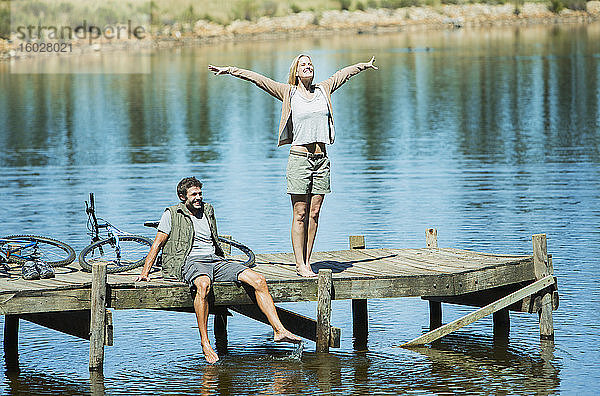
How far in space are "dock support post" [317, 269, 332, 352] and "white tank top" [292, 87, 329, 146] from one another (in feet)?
4.77

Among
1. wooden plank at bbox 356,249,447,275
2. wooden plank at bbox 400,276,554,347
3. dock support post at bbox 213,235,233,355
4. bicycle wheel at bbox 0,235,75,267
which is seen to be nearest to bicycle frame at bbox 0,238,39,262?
bicycle wheel at bbox 0,235,75,267

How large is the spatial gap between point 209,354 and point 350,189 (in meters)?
14.7

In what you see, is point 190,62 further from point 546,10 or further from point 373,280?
point 373,280

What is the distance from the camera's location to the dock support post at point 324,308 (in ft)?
45.0

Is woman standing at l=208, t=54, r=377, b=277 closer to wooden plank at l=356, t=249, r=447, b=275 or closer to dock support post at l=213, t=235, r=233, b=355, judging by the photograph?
wooden plank at l=356, t=249, r=447, b=275

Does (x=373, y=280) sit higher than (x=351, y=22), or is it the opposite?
(x=351, y=22)

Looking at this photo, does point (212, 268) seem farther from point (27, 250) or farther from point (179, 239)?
point (27, 250)

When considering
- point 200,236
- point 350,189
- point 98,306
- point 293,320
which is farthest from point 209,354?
point 350,189

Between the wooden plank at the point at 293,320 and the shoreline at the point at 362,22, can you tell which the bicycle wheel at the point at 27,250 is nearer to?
the wooden plank at the point at 293,320

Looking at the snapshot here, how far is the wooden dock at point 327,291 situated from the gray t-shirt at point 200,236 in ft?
1.36

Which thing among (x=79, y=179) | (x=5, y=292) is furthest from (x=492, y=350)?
(x=79, y=179)

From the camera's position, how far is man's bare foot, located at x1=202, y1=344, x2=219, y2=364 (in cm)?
1377

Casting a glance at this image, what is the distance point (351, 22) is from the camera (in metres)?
122

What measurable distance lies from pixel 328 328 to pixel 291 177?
70.6 inches
